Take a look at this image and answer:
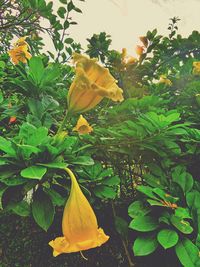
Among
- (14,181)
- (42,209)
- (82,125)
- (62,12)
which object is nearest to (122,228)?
(82,125)

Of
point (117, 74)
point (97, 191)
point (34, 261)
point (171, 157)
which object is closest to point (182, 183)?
point (171, 157)

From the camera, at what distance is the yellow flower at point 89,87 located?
1.01 m

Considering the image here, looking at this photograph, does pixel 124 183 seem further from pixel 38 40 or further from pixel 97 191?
pixel 38 40

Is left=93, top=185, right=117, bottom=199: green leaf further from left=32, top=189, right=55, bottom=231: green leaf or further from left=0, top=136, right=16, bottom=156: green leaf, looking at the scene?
left=0, top=136, right=16, bottom=156: green leaf

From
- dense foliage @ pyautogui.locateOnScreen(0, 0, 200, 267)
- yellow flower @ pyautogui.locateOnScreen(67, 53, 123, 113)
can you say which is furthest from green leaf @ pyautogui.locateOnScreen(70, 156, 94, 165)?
yellow flower @ pyautogui.locateOnScreen(67, 53, 123, 113)

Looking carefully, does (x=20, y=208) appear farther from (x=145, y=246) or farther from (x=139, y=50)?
(x=139, y=50)

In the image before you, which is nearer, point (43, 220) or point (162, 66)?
point (43, 220)

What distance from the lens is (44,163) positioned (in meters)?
1.12

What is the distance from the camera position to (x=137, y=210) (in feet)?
5.12

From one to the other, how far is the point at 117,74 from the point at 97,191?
3.82 feet

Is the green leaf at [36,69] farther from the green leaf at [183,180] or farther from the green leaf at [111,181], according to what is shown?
the green leaf at [183,180]

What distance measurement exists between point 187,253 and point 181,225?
0.12m

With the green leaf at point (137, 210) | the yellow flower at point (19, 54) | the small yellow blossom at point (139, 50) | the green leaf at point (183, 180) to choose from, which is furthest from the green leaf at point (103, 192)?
the small yellow blossom at point (139, 50)

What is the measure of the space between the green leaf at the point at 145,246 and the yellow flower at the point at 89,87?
736 mm
